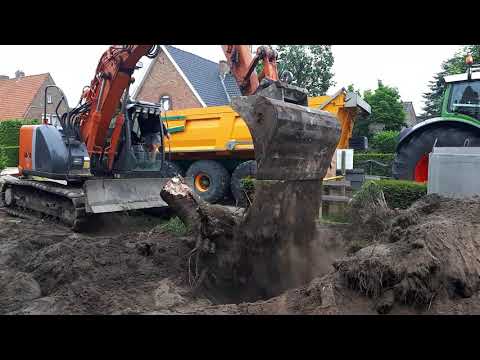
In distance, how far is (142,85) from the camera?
2419cm

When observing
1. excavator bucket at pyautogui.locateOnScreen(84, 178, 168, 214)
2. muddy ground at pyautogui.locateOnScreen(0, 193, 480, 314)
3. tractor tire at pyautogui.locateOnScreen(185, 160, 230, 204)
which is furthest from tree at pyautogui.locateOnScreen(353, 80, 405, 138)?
muddy ground at pyautogui.locateOnScreen(0, 193, 480, 314)

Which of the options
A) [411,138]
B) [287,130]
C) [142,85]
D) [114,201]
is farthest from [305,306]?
[142,85]

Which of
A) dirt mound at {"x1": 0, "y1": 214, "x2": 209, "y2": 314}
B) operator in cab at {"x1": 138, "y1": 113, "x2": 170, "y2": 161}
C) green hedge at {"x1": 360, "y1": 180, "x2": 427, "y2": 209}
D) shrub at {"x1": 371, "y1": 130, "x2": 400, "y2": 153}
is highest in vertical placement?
shrub at {"x1": 371, "y1": 130, "x2": 400, "y2": 153}

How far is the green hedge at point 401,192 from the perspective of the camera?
6984 mm

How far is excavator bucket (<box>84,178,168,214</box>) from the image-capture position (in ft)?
23.1

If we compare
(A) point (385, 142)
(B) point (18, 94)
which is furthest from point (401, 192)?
(B) point (18, 94)

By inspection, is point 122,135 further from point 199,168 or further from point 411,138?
point 411,138

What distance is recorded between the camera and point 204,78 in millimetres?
23547

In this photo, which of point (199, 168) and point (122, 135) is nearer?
point (122, 135)

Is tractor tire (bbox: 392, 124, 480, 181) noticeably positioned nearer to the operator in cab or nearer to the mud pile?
the mud pile

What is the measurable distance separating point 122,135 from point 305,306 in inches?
239

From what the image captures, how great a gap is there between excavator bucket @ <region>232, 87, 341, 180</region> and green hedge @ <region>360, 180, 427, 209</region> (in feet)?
9.56

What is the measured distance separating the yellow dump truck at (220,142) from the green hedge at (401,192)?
339cm

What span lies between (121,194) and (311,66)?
945 inches
